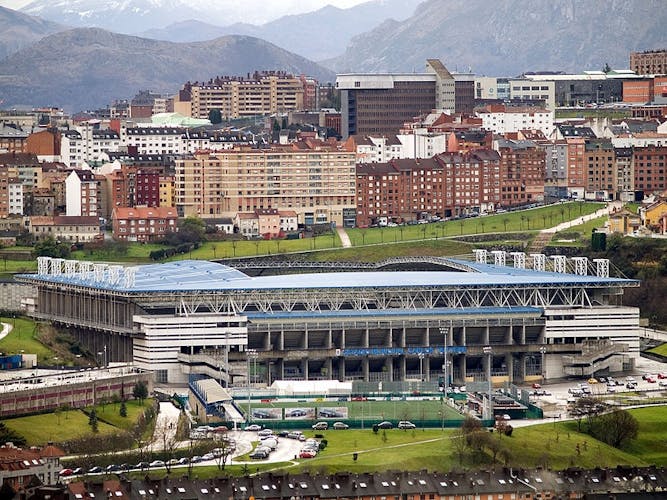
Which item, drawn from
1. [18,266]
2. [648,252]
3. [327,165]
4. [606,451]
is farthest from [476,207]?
[606,451]

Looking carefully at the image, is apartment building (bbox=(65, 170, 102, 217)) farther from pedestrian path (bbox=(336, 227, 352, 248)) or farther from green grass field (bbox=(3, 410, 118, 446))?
green grass field (bbox=(3, 410, 118, 446))

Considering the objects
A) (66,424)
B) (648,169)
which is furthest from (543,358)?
(648,169)

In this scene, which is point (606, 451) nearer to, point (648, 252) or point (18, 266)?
point (648, 252)

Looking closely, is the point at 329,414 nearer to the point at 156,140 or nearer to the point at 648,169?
the point at 648,169

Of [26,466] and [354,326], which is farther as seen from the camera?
[354,326]

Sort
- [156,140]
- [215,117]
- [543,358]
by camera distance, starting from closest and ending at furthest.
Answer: [543,358]
[156,140]
[215,117]

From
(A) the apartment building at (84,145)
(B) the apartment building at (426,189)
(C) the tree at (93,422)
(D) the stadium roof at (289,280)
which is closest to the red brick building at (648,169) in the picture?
(B) the apartment building at (426,189)

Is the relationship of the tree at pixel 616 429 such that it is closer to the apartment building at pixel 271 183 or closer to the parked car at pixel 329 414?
the parked car at pixel 329 414
